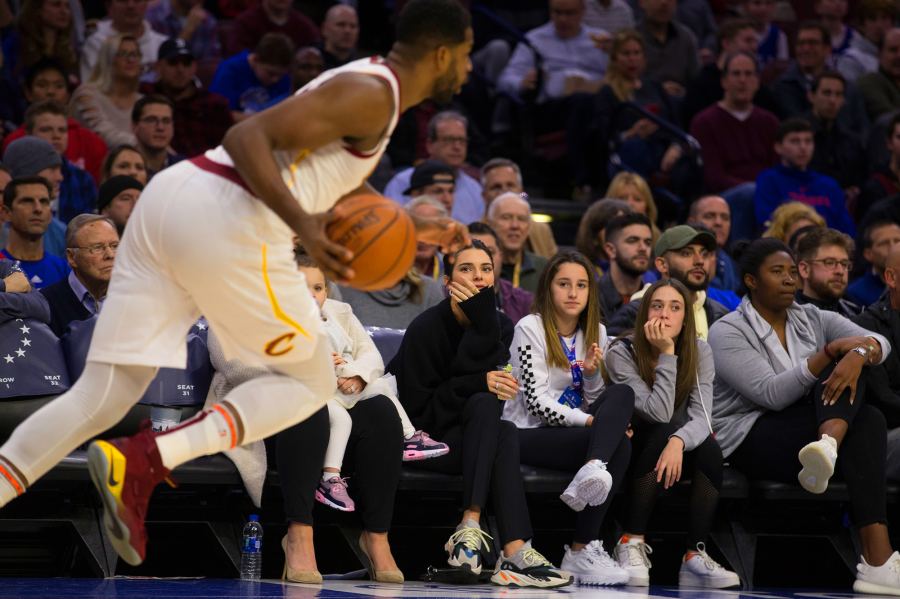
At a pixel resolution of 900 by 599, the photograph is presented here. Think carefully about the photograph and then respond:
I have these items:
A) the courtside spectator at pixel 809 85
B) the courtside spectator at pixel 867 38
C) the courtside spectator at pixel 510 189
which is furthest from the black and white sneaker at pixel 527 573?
the courtside spectator at pixel 867 38

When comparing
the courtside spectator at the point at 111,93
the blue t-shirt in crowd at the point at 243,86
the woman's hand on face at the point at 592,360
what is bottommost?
the blue t-shirt in crowd at the point at 243,86

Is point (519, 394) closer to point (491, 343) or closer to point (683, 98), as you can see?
point (491, 343)

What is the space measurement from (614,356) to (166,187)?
3111 millimetres

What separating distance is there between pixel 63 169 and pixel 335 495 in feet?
11.0

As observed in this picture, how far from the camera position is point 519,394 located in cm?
609

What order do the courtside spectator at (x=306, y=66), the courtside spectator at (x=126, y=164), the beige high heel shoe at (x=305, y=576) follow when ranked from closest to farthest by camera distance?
the beige high heel shoe at (x=305, y=576)
the courtside spectator at (x=126, y=164)
the courtside spectator at (x=306, y=66)

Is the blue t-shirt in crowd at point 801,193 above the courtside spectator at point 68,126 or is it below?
below

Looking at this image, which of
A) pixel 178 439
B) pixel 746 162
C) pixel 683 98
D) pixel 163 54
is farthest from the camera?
pixel 683 98

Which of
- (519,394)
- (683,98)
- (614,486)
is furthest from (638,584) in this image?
(683,98)

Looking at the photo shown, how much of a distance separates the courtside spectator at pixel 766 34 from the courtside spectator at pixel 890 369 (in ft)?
19.8

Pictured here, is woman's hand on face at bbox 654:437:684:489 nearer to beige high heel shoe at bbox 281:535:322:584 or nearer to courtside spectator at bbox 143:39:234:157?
beige high heel shoe at bbox 281:535:322:584

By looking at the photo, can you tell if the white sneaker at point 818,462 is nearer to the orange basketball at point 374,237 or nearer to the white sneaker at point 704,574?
the white sneaker at point 704,574

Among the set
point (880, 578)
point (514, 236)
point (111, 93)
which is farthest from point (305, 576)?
point (111, 93)

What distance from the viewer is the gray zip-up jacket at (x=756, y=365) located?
19.8ft
